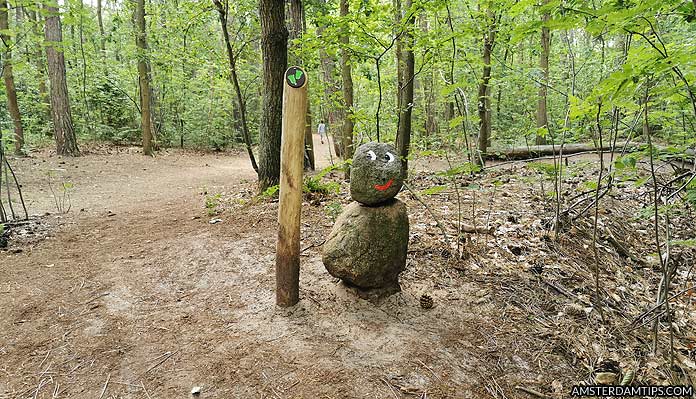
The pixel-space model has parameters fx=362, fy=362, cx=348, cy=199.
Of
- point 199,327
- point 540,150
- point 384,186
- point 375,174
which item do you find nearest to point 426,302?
point 384,186

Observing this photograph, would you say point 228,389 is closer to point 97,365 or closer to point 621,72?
point 97,365

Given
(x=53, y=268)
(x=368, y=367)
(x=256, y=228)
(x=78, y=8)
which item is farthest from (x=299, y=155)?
(x=78, y=8)

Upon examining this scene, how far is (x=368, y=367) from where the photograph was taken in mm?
2748

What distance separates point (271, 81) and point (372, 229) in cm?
412

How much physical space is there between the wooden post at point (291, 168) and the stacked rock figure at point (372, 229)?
41 centimetres

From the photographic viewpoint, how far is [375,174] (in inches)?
132

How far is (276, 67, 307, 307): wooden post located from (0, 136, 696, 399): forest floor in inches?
21.6

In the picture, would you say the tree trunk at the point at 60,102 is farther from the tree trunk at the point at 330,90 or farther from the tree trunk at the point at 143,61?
the tree trunk at the point at 330,90

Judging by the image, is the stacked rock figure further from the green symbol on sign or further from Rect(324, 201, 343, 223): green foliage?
Rect(324, 201, 343, 223): green foliage

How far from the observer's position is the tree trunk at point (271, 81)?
20.3 feet

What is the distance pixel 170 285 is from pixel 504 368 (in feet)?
11.2

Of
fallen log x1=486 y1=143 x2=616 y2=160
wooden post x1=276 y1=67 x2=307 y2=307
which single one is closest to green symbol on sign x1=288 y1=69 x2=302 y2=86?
wooden post x1=276 y1=67 x2=307 y2=307

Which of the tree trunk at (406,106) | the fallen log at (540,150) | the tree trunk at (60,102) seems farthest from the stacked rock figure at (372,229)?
the tree trunk at (60,102)

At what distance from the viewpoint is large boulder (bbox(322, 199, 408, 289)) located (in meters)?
3.38
